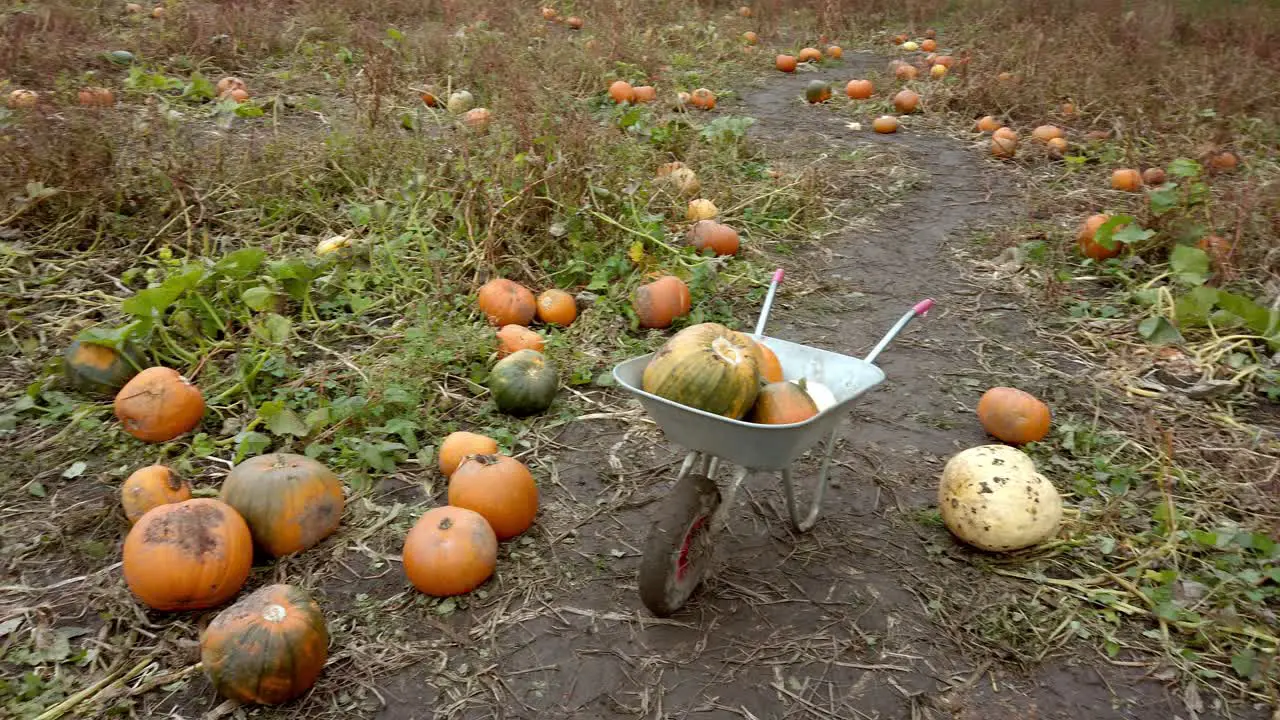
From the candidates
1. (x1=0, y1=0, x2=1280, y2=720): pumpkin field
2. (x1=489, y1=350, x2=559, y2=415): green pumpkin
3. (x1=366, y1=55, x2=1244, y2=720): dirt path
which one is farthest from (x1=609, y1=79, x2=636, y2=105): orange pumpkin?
(x1=489, y1=350, x2=559, y2=415): green pumpkin

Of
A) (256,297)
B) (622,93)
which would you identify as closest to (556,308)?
(256,297)

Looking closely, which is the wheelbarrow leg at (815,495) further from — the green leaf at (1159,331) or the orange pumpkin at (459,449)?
the green leaf at (1159,331)

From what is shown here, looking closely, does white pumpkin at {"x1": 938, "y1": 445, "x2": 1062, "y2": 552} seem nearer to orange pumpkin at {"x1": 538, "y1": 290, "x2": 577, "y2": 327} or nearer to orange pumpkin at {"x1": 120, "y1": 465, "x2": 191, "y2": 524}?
orange pumpkin at {"x1": 538, "y1": 290, "x2": 577, "y2": 327}

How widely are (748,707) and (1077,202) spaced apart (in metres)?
5.47

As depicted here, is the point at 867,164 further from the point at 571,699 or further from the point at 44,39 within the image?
the point at 44,39

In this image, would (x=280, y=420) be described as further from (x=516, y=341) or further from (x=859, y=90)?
(x=859, y=90)

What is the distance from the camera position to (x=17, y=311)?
4.38 meters

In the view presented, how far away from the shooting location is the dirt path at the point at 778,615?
2.61 m

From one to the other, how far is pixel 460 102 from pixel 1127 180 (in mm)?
5735

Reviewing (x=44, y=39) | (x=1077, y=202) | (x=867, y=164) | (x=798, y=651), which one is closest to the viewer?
(x=798, y=651)

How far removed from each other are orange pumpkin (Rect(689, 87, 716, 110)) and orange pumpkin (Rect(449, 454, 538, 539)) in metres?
6.21

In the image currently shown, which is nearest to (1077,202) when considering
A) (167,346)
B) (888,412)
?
(888,412)

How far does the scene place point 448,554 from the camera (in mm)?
2898

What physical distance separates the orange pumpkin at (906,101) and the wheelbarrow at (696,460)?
6.49m
